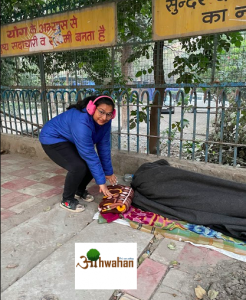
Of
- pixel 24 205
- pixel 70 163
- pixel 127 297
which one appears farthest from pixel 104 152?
pixel 127 297

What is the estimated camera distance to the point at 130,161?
3.64 metres

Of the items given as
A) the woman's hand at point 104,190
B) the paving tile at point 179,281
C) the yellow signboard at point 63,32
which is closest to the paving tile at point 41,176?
the woman's hand at point 104,190

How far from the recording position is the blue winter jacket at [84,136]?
2.47 metres

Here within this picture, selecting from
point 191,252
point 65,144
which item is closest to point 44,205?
point 65,144

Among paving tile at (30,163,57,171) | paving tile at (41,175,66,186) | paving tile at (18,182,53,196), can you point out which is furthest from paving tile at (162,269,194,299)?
paving tile at (30,163,57,171)

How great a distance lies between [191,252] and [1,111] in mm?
4447

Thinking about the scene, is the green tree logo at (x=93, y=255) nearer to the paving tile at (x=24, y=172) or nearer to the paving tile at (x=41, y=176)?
the paving tile at (x=41, y=176)

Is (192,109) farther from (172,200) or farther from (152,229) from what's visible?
(152,229)

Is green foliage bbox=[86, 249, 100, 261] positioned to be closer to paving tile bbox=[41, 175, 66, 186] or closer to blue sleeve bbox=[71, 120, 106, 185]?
blue sleeve bbox=[71, 120, 106, 185]

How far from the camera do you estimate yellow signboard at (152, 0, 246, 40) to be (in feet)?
8.77

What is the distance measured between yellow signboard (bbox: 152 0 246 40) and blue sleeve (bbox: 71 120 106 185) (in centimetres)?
153

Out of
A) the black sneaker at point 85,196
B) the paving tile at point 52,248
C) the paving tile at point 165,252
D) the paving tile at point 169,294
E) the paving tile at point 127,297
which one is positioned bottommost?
the paving tile at point 127,297

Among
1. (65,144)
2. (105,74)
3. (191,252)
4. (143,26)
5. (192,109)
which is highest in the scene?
(143,26)

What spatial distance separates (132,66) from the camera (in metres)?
3.69
